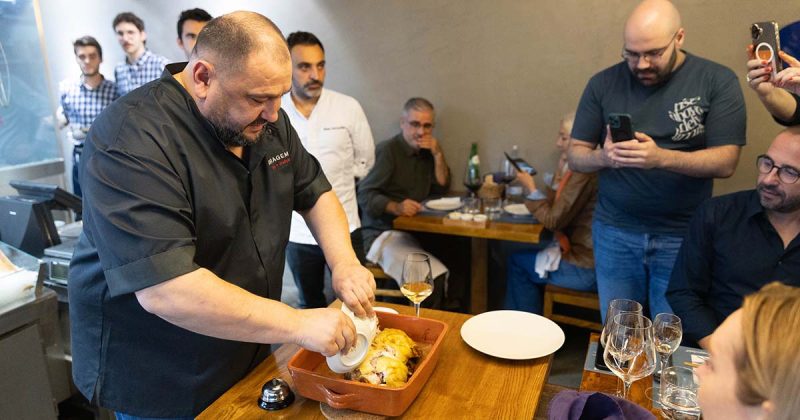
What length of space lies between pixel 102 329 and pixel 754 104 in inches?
134

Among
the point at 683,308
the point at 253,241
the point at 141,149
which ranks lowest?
the point at 683,308

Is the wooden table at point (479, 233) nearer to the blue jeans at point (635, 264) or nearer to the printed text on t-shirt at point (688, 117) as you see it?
the blue jeans at point (635, 264)

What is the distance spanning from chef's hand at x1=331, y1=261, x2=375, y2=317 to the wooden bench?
1889mm

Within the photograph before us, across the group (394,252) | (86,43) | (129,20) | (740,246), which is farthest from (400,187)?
(86,43)

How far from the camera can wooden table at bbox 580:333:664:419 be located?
1.27 metres

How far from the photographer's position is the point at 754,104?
3.17m

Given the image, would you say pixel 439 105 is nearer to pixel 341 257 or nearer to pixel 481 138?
pixel 481 138

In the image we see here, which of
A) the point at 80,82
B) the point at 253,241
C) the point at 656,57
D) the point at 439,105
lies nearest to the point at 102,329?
the point at 253,241

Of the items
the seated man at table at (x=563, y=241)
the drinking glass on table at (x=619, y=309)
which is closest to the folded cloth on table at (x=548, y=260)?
the seated man at table at (x=563, y=241)

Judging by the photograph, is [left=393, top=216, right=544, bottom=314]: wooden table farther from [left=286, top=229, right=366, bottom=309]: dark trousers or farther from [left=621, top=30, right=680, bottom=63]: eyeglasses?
[left=621, top=30, right=680, bottom=63]: eyeglasses

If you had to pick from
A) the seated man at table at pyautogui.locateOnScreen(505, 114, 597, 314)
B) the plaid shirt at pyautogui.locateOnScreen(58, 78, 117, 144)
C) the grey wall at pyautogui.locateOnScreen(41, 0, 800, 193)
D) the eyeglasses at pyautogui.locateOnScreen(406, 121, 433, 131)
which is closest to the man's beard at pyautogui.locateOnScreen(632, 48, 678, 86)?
the seated man at table at pyautogui.locateOnScreen(505, 114, 597, 314)

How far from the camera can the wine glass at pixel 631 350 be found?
1174 millimetres

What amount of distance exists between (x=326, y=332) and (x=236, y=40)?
2.06 feet

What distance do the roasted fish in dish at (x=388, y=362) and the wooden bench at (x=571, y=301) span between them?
6.43ft
